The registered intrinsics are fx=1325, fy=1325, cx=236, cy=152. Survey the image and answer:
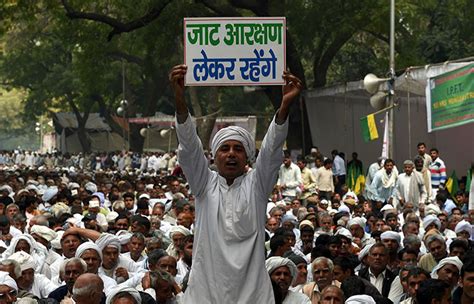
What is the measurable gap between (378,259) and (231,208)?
5464mm

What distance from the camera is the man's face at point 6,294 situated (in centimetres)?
925

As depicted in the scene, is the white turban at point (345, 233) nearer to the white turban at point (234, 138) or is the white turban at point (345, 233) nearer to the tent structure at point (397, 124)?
the tent structure at point (397, 124)

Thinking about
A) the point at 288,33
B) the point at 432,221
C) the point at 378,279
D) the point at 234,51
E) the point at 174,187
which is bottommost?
the point at 378,279

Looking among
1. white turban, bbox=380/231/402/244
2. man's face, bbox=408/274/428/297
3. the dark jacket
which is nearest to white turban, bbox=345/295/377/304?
man's face, bbox=408/274/428/297

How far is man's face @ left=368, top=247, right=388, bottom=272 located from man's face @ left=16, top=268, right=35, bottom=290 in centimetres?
297

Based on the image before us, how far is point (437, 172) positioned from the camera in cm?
2055

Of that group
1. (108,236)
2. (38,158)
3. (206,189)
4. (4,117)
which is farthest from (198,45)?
(4,117)

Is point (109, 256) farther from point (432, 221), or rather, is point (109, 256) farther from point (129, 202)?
point (129, 202)

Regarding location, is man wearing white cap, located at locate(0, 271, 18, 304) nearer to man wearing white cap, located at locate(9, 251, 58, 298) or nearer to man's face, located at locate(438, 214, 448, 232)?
man wearing white cap, located at locate(9, 251, 58, 298)

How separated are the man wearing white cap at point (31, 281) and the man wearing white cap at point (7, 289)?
1065mm

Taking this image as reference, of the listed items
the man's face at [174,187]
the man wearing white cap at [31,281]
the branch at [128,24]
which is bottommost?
the man wearing white cap at [31,281]

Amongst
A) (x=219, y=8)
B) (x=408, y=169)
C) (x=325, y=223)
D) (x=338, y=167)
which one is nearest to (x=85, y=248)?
(x=325, y=223)

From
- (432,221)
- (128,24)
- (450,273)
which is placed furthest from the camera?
(128,24)

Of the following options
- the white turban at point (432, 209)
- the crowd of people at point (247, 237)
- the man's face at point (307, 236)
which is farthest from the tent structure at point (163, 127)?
the man's face at point (307, 236)
